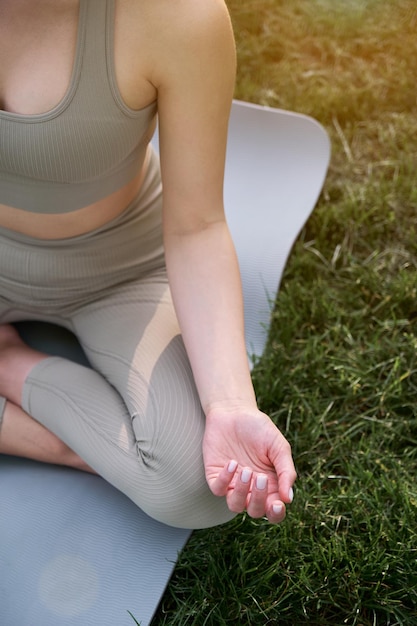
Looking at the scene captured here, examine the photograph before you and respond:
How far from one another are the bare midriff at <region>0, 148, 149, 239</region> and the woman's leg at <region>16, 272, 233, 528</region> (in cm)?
17

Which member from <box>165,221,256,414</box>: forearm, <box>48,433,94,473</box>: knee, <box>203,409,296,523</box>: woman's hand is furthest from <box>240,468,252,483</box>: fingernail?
<box>48,433,94,473</box>: knee

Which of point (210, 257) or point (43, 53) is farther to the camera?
point (210, 257)

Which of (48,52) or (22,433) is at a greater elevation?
(48,52)

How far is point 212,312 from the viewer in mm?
1279

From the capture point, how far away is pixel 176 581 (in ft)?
4.42

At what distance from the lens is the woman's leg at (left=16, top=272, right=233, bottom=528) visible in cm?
127

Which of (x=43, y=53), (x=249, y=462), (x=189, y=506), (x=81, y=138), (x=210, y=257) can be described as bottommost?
(x=189, y=506)

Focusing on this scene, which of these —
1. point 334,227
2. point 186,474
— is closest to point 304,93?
point 334,227

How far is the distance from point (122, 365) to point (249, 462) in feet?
1.18

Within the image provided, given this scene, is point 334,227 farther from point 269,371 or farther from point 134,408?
point 134,408

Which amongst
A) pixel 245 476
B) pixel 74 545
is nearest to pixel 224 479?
pixel 245 476

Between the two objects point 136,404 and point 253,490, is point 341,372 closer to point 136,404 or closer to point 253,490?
point 136,404

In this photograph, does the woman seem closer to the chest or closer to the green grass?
the chest

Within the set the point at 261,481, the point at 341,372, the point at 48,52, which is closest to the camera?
the point at 261,481
